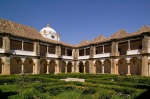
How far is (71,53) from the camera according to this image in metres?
35.9

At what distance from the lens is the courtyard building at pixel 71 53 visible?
22.3 meters

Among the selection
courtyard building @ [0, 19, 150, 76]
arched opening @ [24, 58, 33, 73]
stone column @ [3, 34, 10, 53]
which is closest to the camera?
stone column @ [3, 34, 10, 53]

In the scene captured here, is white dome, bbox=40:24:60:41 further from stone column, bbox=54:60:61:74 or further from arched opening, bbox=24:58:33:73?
arched opening, bbox=24:58:33:73

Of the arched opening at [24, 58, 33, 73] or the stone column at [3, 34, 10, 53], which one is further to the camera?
the arched opening at [24, 58, 33, 73]

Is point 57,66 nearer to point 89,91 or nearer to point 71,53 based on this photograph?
point 71,53

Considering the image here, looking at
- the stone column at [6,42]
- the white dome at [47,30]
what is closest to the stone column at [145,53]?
the stone column at [6,42]

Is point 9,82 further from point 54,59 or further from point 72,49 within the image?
point 72,49

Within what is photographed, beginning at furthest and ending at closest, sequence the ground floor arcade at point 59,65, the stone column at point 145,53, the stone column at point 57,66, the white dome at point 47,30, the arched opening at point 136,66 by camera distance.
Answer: the white dome at point 47,30 → the stone column at point 57,66 → the arched opening at point 136,66 → the ground floor arcade at point 59,65 → the stone column at point 145,53

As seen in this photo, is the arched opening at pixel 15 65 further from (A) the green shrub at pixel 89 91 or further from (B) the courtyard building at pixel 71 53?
(A) the green shrub at pixel 89 91

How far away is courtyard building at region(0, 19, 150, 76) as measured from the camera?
2233 cm

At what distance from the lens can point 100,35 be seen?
34.9 meters

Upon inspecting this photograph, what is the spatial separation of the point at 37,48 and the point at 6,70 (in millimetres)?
6491

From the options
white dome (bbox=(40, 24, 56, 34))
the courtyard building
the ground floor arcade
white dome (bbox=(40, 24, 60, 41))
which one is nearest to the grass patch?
the courtyard building

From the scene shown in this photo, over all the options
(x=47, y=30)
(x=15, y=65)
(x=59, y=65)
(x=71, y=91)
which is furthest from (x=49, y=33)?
(x=71, y=91)
